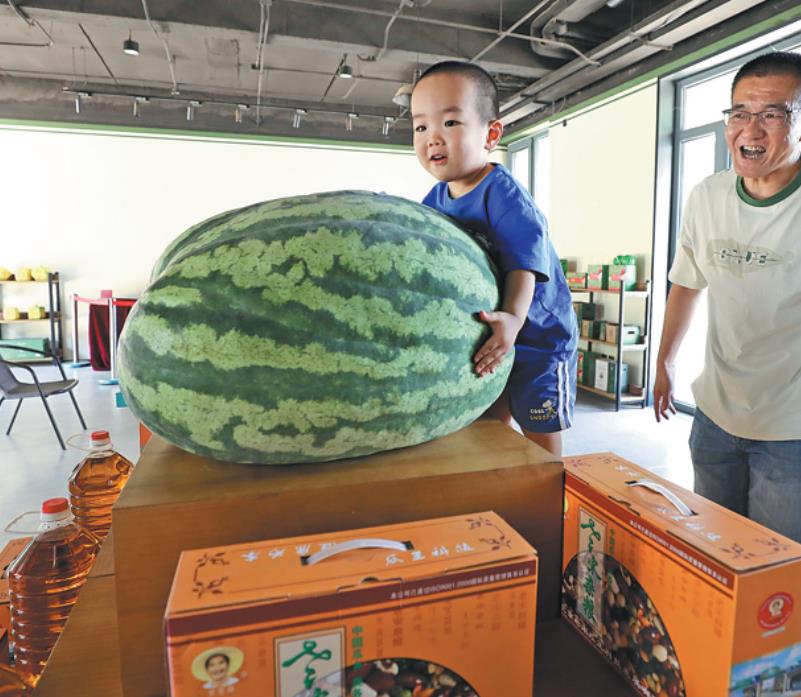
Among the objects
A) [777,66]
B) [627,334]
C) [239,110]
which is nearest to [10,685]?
[777,66]

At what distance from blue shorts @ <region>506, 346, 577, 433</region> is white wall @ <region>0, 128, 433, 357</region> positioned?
740 cm

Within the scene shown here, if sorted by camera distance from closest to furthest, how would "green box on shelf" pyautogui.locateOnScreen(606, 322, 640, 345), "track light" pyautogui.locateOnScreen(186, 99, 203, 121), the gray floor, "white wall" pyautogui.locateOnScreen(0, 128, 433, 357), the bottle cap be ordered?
1. the bottle cap
2. the gray floor
3. "green box on shelf" pyautogui.locateOnScreen(606, 322, 640, 345)
4. "track light" pyautogui.locateOnScreen(186, 99, 203, 121)
5. "white wall" pyautogui.locateOnScreen(0, 128, 433, 357)

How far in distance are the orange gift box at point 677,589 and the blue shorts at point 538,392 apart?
1.32 ft

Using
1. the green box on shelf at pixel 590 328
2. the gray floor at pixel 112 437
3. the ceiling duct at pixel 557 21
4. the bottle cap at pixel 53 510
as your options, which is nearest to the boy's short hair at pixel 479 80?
the bottle cap at pixel 53 510

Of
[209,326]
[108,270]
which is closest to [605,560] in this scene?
[209,326]

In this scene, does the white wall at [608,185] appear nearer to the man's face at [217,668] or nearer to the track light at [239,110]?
the track light at [239,110]

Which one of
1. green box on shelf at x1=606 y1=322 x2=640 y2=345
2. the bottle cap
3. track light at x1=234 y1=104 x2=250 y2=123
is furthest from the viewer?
track light at x1=234 y1=104 x2=250 y2=123

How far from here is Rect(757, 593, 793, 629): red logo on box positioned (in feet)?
1.80

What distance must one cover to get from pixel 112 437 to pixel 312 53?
15.3 ft

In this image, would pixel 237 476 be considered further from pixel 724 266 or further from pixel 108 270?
pixel 108 270

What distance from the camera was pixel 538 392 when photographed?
47.4 inches

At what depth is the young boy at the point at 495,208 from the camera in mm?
1133

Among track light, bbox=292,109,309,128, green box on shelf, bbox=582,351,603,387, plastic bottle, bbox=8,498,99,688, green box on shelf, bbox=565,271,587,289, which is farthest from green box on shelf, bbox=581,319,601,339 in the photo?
plastic bottle, bbox=8,498,99,688

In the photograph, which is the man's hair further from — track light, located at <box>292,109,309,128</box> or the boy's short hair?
track light, located at <box>292,109,309,128</box>
